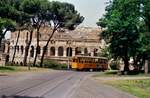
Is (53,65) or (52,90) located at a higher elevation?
(53,65)

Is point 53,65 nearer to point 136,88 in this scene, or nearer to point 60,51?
point 60,51

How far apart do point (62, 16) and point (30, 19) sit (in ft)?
22.7

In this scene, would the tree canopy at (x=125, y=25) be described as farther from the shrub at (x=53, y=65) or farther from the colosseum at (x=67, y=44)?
the colosseum at (x=67, y=44)

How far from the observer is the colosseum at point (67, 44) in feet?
421

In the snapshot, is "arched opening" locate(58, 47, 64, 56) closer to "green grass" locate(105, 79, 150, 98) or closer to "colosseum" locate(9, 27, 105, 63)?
"colosseum" locate(9, 27, 105, 63)

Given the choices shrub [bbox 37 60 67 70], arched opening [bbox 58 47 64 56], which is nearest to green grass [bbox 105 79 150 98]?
shrub [bbox 37 60 67 70]

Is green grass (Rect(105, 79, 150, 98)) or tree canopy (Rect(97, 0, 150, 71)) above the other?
tree canopy (Rect(97, 0, 150, 71))

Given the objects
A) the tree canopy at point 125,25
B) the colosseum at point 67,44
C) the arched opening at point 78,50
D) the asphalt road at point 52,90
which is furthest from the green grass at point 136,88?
the arched opening at point 78,50

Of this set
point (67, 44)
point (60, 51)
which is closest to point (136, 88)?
point (67, 44)

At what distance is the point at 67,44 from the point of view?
426 feet

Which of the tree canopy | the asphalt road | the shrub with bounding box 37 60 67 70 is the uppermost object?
the tree canopy

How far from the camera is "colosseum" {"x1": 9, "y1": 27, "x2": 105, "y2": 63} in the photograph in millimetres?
128250

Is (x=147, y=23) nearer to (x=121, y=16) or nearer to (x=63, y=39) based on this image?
(x=121, y=16)

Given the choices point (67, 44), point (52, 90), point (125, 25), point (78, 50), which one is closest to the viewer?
point (52, 90)
